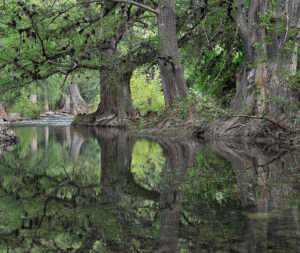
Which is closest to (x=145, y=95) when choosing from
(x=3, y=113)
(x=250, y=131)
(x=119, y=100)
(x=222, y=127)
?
(x=119, y=100)

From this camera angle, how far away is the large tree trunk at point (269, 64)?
872 centimetres

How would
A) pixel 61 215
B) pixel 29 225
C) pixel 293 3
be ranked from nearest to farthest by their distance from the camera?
pixel 29 225, pixel 61 215, pixel 293 3

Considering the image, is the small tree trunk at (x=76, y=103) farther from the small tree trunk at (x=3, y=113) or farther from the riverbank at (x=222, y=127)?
the riverbank at (x=222, y=127)

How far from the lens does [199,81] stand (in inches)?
631

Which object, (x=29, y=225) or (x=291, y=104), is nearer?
(x=29, y=225)

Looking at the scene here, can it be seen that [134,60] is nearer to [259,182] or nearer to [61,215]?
[259,182]

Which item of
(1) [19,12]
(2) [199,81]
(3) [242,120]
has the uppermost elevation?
(1) [19,12]

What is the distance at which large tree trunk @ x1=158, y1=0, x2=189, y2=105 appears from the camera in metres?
14.2

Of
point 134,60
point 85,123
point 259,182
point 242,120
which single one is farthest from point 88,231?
point 85,123

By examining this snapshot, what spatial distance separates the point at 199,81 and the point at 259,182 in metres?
12.4

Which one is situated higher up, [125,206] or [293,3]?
[293,3]

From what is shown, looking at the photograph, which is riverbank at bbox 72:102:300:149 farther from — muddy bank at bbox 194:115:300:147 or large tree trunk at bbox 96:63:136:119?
large tree trunk at bbox 96:63:136:119

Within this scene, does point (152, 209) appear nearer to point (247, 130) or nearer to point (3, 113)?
point (247, 130)

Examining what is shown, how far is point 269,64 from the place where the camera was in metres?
9.83
